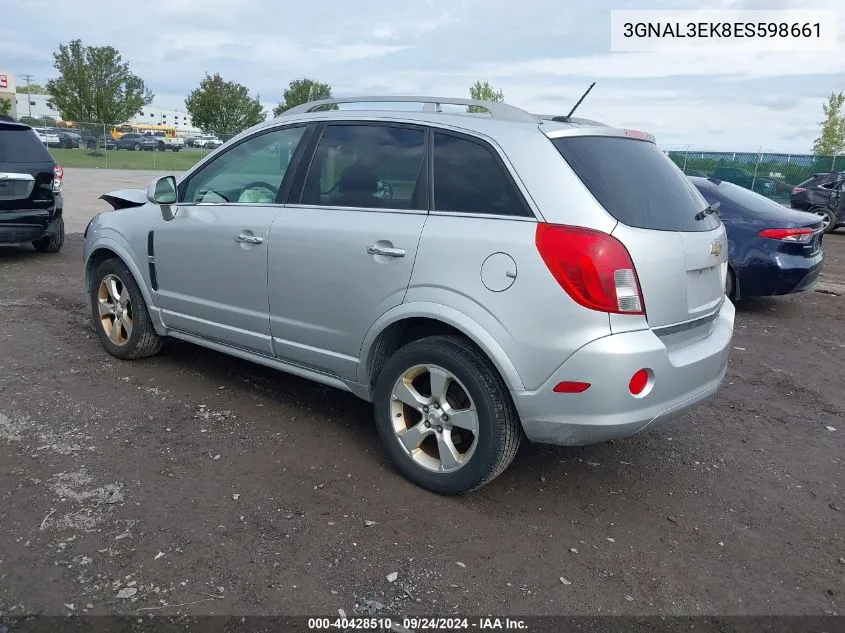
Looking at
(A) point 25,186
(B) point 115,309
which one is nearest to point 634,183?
(B) point 115,309

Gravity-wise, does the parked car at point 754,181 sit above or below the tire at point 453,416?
above

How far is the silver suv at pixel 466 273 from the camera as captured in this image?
2887 mm

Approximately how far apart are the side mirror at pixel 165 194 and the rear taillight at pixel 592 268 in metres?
2.61

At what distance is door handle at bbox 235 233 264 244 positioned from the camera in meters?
3.90

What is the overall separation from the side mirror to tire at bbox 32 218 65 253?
5.59m

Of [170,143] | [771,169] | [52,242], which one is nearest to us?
[52,242]

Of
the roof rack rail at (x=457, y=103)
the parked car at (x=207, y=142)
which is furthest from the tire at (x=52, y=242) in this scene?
the parked car at (x=207, y=142)

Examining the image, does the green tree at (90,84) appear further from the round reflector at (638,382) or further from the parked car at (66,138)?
the round reflector at (638,382)

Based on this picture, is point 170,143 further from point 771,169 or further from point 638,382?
point 638,382

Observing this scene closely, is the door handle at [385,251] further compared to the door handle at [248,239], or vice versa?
the door handle at [248,239]

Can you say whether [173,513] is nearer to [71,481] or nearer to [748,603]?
[71,481]

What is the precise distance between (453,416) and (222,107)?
43.8 metres

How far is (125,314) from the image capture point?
4977mm

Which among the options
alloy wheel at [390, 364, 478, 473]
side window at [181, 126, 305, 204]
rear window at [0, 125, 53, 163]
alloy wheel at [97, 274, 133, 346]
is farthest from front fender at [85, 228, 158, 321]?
rear window at [0, 125, 53, 163]
